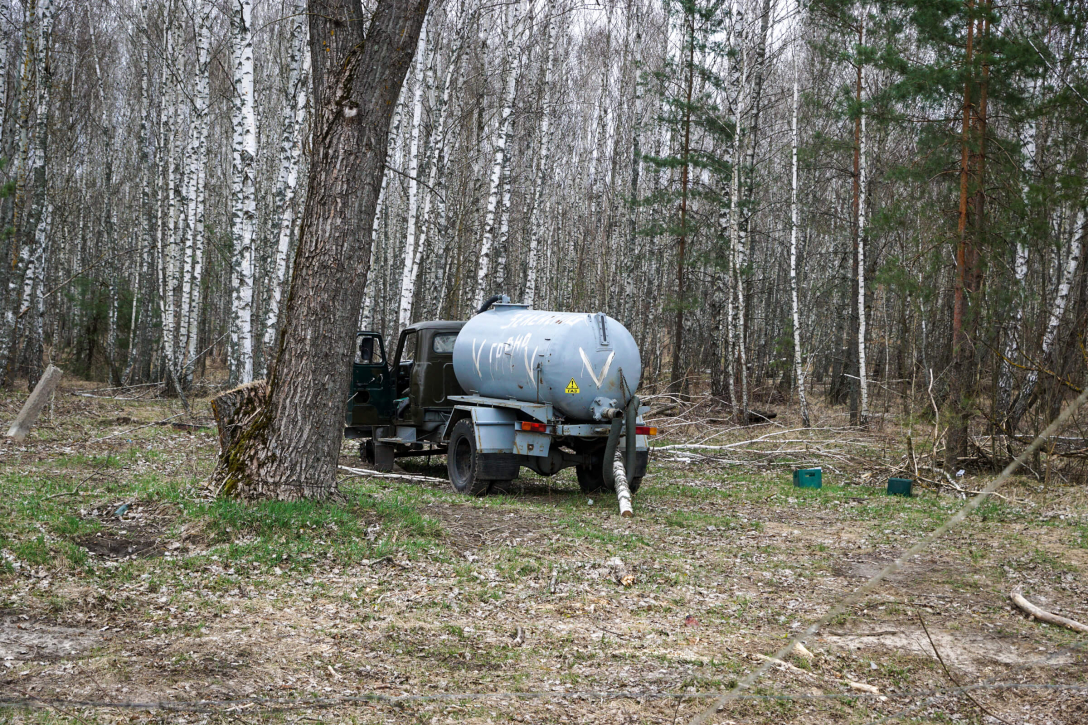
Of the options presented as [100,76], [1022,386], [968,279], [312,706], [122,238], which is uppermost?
[100,76]

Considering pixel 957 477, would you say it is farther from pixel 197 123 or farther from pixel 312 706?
pixel 197 123

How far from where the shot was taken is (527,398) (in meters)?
11.1

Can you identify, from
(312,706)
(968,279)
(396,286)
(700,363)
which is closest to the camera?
(312,706)

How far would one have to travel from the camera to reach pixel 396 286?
30250 millimetres

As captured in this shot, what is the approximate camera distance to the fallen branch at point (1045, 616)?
6.03 metres

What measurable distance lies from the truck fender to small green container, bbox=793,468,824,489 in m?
4.32

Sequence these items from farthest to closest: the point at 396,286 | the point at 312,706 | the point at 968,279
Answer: the point at 396,286 < the point at 968,279 < the point at 312,706

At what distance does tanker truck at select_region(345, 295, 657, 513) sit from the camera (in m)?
10.7

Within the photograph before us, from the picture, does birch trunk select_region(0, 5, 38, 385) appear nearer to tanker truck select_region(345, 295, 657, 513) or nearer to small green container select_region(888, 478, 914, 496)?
tanker truck select_region(345, 295, 657, 513)

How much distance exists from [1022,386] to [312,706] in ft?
37.2

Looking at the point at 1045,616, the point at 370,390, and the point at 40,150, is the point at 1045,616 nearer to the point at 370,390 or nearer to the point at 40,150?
the point at 370,390

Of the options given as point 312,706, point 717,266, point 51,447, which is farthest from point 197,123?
point 312,706

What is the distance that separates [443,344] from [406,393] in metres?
1.17

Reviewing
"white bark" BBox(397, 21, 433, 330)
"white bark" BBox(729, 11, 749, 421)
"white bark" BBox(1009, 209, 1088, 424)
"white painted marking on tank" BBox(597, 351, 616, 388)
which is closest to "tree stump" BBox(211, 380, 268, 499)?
"white painted marking on tank" BBox(597, 351, 616, 388)
